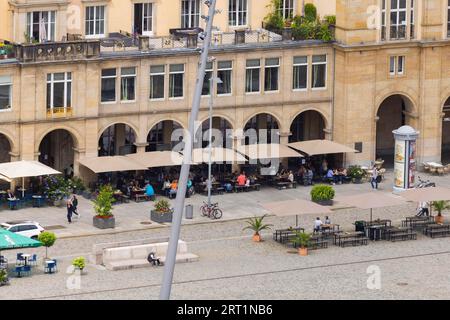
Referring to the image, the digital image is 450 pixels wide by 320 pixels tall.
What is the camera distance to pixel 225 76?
292 ft

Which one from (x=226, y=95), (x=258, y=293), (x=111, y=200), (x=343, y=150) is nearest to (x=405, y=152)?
(x=343, y=150)

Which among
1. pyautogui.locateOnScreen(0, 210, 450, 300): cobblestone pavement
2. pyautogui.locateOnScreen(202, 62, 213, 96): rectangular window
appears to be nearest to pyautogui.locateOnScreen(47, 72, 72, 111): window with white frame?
pyautogui.locateOnScreen(202, 62, 213, 96): rectangular window

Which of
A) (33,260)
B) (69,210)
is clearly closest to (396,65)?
(69,210)

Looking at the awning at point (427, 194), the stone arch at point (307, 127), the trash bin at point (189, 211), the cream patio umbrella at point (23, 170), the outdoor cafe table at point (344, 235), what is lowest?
the outdoor cafe table at point (344, 235)

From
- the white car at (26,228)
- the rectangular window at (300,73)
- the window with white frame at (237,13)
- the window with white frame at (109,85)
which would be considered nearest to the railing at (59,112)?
the window with white frame at (109,85)

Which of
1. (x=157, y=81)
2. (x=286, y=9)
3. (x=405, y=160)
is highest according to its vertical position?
(x=286, y=9)

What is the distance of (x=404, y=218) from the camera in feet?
266

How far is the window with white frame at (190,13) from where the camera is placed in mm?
90250

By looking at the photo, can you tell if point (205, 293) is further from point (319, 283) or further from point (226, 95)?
point (226, 95)

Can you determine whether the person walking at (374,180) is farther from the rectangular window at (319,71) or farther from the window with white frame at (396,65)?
the window with white frame at (396,65)

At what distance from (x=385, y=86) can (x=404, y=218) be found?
13.1m

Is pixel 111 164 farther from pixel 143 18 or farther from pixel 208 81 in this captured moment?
pixel 143 18

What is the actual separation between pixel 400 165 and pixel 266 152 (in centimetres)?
757

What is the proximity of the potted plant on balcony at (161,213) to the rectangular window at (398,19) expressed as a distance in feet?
65.2
